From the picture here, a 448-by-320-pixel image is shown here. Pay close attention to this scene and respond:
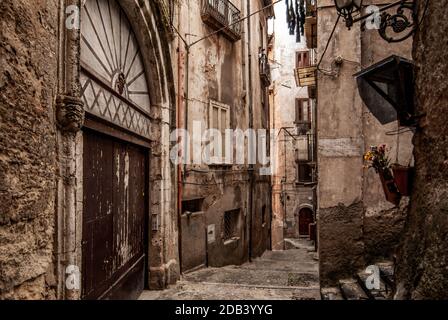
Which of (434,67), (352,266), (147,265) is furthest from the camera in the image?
(147,265)

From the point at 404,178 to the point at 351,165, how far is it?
1775 mm

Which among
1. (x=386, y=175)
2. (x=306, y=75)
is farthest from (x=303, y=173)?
(x=386, y=175)

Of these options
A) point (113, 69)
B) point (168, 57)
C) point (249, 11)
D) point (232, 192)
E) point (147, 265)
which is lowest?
point (147, 265)

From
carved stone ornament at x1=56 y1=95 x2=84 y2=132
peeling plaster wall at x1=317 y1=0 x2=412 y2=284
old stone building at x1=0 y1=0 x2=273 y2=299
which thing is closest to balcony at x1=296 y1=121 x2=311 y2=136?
old stone building at x1=0 y1=0 x2=273 y2=299

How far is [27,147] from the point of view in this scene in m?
2.75

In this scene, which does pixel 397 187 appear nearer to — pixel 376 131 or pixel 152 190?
pixel 376 131

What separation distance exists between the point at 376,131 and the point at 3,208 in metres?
5.70

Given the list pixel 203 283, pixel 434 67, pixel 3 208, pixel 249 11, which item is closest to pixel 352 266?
pixel 203 283

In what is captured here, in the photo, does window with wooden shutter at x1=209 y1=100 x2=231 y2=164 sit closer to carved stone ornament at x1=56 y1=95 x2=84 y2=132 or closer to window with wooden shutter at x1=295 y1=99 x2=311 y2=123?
carved stone ornament at x1=56 y1=95 x2=84 y2=132

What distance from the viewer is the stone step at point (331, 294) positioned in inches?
215

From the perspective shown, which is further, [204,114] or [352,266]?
[204,114]

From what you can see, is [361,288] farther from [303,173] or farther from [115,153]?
[303,173]

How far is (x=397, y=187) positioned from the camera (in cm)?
445

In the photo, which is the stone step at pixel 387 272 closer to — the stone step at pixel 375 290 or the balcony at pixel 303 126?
the stone step at pixel 375 290
